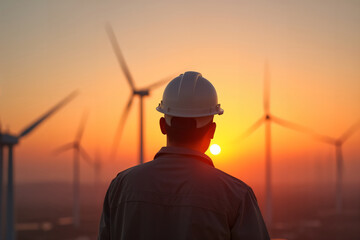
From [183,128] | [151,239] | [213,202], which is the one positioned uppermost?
[183,128]

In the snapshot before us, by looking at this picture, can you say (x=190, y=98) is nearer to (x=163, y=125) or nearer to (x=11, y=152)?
(x=163, y=125)

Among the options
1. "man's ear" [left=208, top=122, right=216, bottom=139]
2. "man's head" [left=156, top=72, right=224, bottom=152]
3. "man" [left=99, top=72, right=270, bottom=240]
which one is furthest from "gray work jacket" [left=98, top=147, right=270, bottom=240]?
"man's ear" [left=208, top=122, right=216, bottom=139]

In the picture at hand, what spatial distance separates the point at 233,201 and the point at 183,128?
0.86 metres

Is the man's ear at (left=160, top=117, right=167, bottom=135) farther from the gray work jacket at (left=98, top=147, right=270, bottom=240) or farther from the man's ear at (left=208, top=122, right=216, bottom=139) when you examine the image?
the man's ear at (left=208, top=122, right=216, bottom=139)

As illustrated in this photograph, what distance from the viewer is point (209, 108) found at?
14.8 ft

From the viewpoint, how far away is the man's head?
4363 mm

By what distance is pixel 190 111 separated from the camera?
4402 millimetres

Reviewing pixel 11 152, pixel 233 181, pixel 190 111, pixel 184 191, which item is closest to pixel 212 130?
pixel 190 111

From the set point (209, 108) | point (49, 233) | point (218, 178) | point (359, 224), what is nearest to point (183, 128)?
point (209, 108)

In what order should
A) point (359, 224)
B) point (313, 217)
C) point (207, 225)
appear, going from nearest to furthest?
point (207, 225) → point (359, 224) → point (313, 217)

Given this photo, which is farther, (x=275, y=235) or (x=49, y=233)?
(x=49, y=233)

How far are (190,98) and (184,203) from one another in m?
1.05

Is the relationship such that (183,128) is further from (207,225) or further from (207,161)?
(207,225)

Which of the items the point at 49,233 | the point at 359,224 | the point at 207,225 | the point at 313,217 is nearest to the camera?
the point at 207,225
